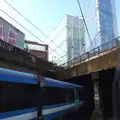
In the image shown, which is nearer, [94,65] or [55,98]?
[55,98]

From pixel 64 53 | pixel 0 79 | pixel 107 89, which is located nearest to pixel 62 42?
pixel 64 53

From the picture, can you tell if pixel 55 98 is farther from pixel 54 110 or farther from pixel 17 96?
pixel 17 96

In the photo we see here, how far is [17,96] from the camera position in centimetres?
787

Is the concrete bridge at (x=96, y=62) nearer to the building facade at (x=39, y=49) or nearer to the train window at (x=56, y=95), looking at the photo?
the train window at (x=56, y=95)

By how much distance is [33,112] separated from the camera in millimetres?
8945

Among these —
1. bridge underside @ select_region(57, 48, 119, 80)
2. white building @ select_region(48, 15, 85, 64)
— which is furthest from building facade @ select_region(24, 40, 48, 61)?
bridge underside @ select_region(57, 48, 119, 80)

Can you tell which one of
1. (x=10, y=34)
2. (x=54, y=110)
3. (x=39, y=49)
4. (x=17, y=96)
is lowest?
(x=54, y=110)

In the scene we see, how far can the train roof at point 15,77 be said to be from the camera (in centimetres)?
710

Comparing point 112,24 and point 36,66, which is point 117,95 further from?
point 112,24

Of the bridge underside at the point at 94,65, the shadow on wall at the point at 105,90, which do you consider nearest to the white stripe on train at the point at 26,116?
the bridge underside at the point at 94,65

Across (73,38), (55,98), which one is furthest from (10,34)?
(73,38)

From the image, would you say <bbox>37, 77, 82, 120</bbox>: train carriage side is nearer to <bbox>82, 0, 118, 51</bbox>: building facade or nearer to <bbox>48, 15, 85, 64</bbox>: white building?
<bbox>82, 0, 118, 51</bbox>: building facade

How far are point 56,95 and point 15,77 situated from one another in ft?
16.1

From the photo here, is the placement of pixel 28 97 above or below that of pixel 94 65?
below
